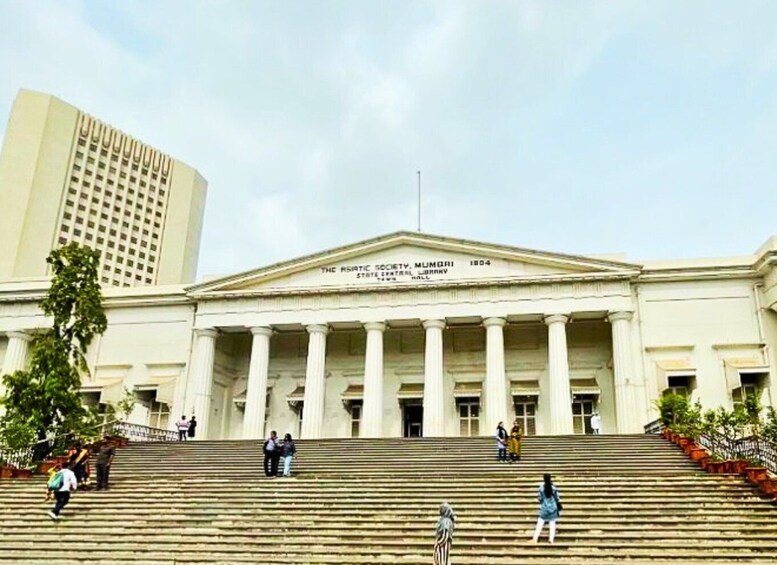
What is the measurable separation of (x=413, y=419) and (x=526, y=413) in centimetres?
544

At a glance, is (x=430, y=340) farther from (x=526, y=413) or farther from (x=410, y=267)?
(x=526, y=413)

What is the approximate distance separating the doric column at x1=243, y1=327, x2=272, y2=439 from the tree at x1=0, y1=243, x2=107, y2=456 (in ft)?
24.5

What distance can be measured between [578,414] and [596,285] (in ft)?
20.5

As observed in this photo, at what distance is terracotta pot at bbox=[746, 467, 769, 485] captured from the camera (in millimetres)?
16475

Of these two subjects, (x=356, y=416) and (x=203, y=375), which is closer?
(x=203, y=375)

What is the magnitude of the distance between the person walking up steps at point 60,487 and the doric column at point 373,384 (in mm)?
15170

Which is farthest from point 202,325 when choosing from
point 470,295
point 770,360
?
point 770,360

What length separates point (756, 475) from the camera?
1673 cm

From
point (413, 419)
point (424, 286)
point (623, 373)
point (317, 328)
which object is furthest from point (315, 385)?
point (623, 373)

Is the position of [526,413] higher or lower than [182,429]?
higher

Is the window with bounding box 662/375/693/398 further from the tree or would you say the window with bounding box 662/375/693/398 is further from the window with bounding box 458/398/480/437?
the tree

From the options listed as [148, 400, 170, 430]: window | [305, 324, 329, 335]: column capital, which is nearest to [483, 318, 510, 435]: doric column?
[305, 324, 329, 335]: column capital

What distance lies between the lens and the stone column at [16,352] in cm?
3616

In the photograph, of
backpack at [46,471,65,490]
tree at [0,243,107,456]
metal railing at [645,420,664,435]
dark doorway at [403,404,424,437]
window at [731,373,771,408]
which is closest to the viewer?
backpack at [46,471,65,490]
